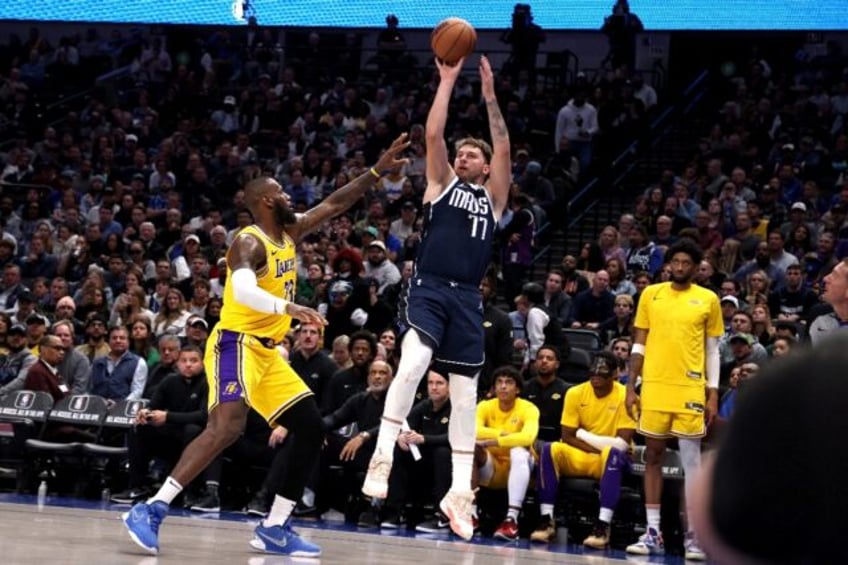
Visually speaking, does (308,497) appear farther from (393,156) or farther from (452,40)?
(452,40)

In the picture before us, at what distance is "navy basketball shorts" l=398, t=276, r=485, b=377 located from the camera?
690cm

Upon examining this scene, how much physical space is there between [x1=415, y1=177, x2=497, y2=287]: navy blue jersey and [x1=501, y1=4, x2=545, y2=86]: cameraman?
12.0 metres

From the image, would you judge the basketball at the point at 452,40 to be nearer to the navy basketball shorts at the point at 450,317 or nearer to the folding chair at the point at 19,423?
the navy basketball shorts at the point at 450,317

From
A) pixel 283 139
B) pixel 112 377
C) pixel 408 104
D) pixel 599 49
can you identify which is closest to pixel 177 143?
pixel 283 139

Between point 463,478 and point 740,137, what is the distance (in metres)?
11.6

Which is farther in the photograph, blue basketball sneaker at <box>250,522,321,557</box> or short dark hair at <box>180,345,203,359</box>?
short dark hair at <box>180,345,203,359</box>

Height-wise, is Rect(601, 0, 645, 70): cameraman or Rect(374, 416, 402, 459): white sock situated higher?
Rect(601, 0, 645, 70): cameraman

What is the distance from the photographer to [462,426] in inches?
280

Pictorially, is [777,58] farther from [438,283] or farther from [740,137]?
[438,283]

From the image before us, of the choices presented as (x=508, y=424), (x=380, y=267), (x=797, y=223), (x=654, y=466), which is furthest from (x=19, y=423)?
(x=797, y=223)

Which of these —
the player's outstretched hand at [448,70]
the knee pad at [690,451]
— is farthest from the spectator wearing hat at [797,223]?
the player's outstretched hand at [448,70]

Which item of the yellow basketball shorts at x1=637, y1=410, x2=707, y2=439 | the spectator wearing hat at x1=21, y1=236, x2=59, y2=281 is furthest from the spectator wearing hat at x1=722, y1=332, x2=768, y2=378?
the spectator wearing hat at x1=21, y1=236, x2=59, y2=281

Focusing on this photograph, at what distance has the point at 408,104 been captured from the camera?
20.6m

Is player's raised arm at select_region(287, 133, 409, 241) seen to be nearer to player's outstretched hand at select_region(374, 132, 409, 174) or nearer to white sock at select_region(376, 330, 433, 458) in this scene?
player's outstretched hand at select_region(374, 132, 409, 174)
